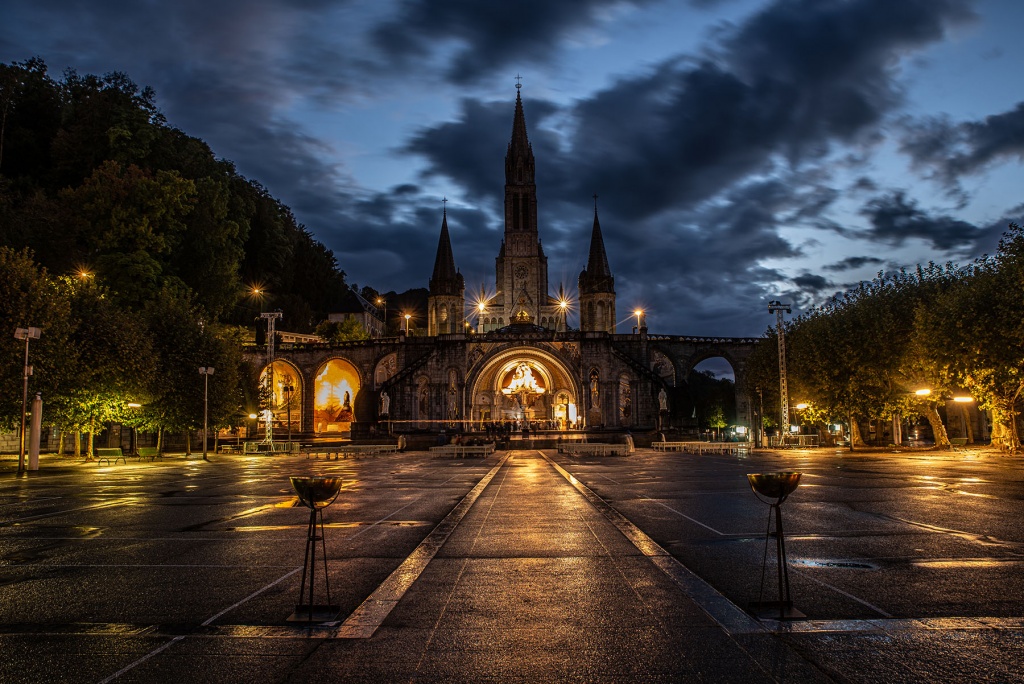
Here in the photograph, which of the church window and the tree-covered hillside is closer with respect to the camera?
the tree-covered hillside

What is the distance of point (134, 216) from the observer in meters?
49.5

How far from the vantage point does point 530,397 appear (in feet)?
195

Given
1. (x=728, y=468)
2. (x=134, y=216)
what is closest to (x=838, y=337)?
(x=728, y=468)

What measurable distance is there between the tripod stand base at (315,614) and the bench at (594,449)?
3088 cm

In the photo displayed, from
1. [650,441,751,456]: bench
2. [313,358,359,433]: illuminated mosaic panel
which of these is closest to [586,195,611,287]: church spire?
[313,358,359,433]: illuminated mosaic panel

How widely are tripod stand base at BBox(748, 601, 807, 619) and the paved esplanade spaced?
0.42 meters

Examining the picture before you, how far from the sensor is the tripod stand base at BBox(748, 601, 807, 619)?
19.8ft

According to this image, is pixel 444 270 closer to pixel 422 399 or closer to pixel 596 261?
pixel 596 261

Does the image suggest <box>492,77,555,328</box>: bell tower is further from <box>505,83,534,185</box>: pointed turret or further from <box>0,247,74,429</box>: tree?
<box>0,247,74,429</box>: tree

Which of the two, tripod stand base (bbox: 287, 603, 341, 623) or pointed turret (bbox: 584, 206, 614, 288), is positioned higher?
pointed turret (bbox: 584, 206, 614, 288)

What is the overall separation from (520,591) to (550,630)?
140cm

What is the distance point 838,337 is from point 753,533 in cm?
3092

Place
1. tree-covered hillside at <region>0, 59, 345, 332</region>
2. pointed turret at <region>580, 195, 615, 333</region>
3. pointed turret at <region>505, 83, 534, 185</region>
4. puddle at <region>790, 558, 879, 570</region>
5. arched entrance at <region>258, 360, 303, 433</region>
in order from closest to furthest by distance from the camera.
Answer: puddle at <region>790, 558, 879, 570</region> → tree-covered hillside at <region>0, 59, 345, 332</region> → arched entrance at <region>258, 360, 303, 433</region> → pointed turret at <region>580, 195, 615, 333</region> → pointed turret at <region>505, 83, 534, 185</region>

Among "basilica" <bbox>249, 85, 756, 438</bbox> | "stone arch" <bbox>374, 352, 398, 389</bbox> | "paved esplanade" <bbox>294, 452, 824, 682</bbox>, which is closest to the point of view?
"paved esplanade" <bbox>294, 452, 824, 682</bbox>
